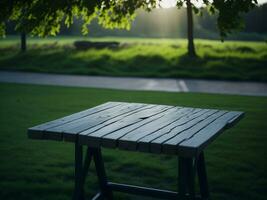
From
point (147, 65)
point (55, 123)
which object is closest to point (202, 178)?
point (55, 123)

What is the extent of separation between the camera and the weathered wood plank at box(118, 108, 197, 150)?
3.52 meters

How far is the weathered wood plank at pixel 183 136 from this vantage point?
11.2ft

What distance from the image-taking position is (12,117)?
360 inches

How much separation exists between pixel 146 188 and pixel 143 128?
842 mm

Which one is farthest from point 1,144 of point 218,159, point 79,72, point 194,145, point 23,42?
point 23,42

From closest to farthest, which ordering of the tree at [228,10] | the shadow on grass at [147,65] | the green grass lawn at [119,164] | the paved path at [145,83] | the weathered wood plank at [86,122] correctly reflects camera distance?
the weathered wood plank at [86,122]
the green grass lawn at [119,164]
the tree at [228,10]
the paved path at [145,83]
the shadow on grass at [147,65]

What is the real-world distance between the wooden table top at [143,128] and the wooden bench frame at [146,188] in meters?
0.20

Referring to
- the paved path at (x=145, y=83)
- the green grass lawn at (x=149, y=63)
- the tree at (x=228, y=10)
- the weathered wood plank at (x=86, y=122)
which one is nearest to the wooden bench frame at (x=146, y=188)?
the weathered wood plank at (x=86, y=122)

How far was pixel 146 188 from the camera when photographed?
4535 mm

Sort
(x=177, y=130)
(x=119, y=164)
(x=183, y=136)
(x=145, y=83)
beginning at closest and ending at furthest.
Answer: (x=183, y=136)
(x=177, y=130)
(x=119, y=164)
(x=145, y=83)

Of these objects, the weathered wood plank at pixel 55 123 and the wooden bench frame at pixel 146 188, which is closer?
the wooden bench frame at pixel 146 188

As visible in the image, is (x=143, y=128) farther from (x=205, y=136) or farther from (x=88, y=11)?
(x=88, y=11)

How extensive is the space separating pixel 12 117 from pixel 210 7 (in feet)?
15.1

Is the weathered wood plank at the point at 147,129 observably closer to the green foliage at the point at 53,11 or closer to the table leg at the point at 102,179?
the table leg at the point at 102,179
